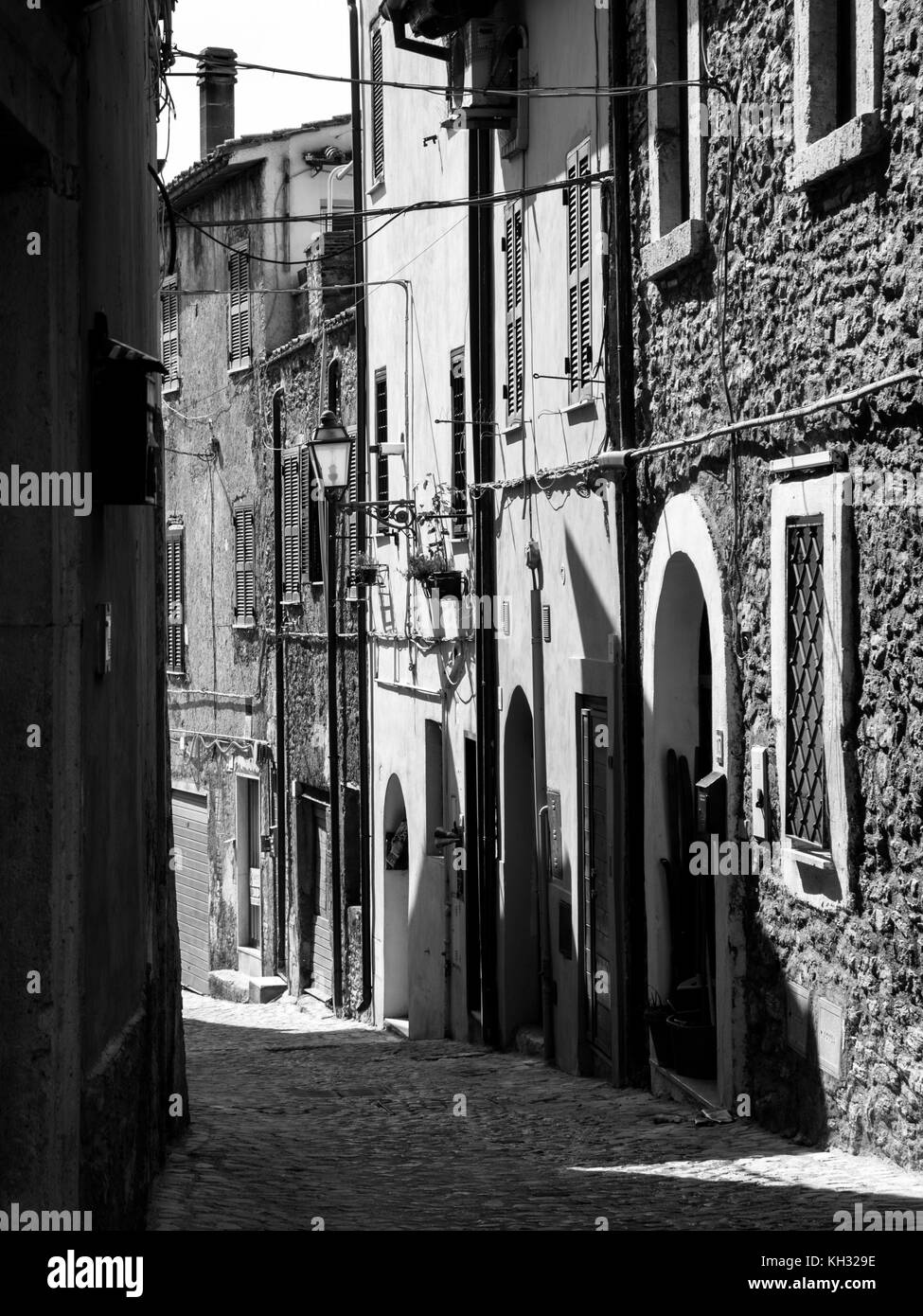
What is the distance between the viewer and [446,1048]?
51.2 ft

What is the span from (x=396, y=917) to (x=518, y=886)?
456 cm

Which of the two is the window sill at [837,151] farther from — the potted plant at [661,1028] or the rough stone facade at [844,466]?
the potted plant at [661,1028]

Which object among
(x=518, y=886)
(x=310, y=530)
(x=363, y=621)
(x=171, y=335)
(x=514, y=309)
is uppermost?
(x=171, y=335)

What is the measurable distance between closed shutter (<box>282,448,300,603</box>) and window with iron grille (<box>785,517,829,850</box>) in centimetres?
1427

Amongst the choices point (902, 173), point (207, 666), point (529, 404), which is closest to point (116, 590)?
point (902, 173)

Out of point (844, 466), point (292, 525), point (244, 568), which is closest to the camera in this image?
point (844, 466)

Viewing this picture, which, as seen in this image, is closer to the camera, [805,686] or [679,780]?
[805,686]

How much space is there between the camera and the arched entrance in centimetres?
1007

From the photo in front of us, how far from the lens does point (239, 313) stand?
25312mm

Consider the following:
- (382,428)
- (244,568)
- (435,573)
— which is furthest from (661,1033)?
(244,568)

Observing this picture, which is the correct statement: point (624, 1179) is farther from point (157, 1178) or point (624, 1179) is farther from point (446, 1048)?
A: point (446, 1048)

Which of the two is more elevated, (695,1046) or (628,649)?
(628,649)

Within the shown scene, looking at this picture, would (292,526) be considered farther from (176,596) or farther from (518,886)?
(518,886)

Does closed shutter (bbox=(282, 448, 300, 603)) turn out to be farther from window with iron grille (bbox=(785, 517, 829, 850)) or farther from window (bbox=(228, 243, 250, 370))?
window with iron grille (bbox=(785, 517, 829, 850))
